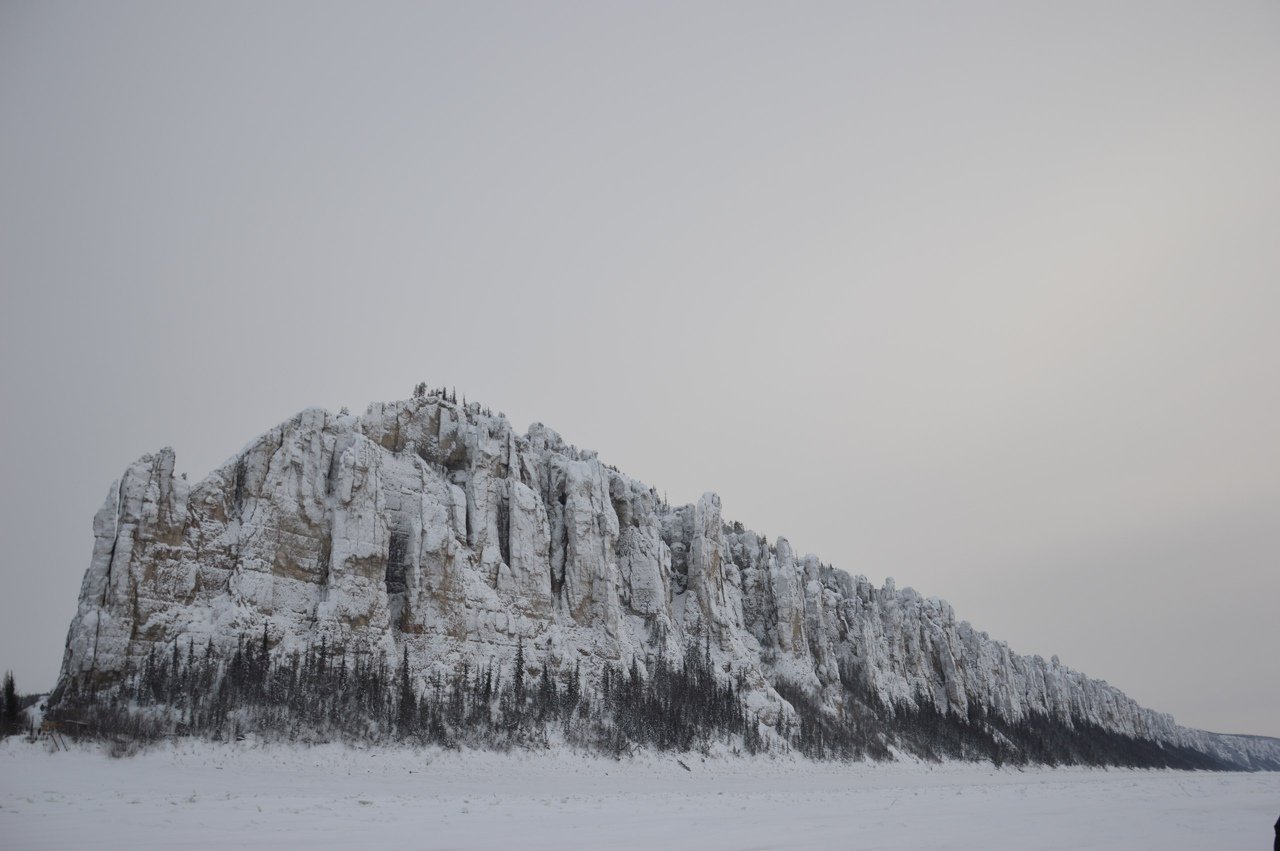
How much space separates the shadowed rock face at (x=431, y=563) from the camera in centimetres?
4338

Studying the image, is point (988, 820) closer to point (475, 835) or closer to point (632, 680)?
point (475, 835)

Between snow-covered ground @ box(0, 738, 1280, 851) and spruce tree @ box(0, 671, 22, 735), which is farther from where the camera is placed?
spruce tree @ box(0, 671, 22, 735)

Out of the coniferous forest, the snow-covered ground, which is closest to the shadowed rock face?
the coniferous forest

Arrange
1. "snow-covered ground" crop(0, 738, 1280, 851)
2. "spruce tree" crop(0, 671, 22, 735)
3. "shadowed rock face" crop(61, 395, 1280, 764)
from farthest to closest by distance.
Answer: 1. "shadowed rock face" crop(61, 395, 1280, 764)
2. "spruce tree" crop(0, 671, 22, 735)
3. "snow-covered ground" crop(0, 738, 1280, 851)

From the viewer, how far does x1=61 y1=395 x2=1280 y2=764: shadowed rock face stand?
4338cm

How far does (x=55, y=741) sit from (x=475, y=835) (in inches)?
1046

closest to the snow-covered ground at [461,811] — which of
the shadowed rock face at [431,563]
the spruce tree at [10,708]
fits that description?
the spruce tree at [10,708]

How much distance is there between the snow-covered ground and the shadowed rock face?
893 cm

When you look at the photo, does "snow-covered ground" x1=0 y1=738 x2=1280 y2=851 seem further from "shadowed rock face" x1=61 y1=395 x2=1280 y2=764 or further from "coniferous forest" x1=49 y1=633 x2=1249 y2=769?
"shadowed rock face" x1=61 y1=395 x2=1280 y2=764

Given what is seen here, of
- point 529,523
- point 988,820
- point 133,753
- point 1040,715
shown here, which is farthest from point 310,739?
point 1040,715

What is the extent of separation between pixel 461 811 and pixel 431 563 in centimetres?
3151

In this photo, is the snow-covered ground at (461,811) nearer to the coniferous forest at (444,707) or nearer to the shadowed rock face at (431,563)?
the coniferous forest at (444,707)

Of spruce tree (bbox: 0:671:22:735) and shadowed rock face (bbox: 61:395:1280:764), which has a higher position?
shadowed rock face (bbox: 61:395:1280:764)

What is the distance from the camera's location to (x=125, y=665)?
41.0 m
